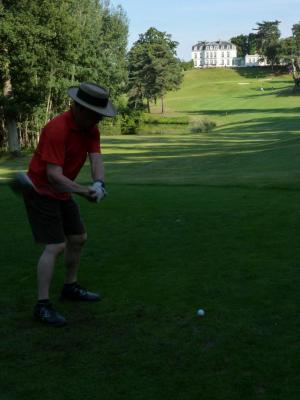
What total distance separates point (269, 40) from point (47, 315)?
158417 millimetres

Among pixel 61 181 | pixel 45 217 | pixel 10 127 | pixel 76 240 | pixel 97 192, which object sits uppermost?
pixel 61 181

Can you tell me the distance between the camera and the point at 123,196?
41.4 ft

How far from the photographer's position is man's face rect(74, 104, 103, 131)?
16.5ft

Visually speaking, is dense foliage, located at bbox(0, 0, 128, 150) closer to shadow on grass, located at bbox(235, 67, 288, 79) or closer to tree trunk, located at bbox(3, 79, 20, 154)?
tree trunk, located at bbox(3, 79, 20, 154)

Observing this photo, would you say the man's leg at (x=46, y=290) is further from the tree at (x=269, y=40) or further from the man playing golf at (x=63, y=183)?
the tree at (x=269, y=40)

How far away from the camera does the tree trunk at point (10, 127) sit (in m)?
37.3

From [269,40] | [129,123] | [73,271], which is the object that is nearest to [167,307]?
[73,271]

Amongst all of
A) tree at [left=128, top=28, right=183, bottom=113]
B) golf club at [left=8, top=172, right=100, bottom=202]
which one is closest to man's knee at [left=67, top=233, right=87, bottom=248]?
golf club at [left=8, top=172, right=100, bottom=202]

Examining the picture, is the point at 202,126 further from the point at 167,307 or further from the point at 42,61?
the point at 167,307

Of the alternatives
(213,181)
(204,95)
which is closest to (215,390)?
(213,181)

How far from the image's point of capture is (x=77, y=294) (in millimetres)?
5617

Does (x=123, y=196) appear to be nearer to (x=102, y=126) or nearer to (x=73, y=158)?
(x=73, y=158)

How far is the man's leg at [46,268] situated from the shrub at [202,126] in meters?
55.6

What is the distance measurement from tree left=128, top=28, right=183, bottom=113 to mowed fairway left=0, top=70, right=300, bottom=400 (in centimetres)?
7621
